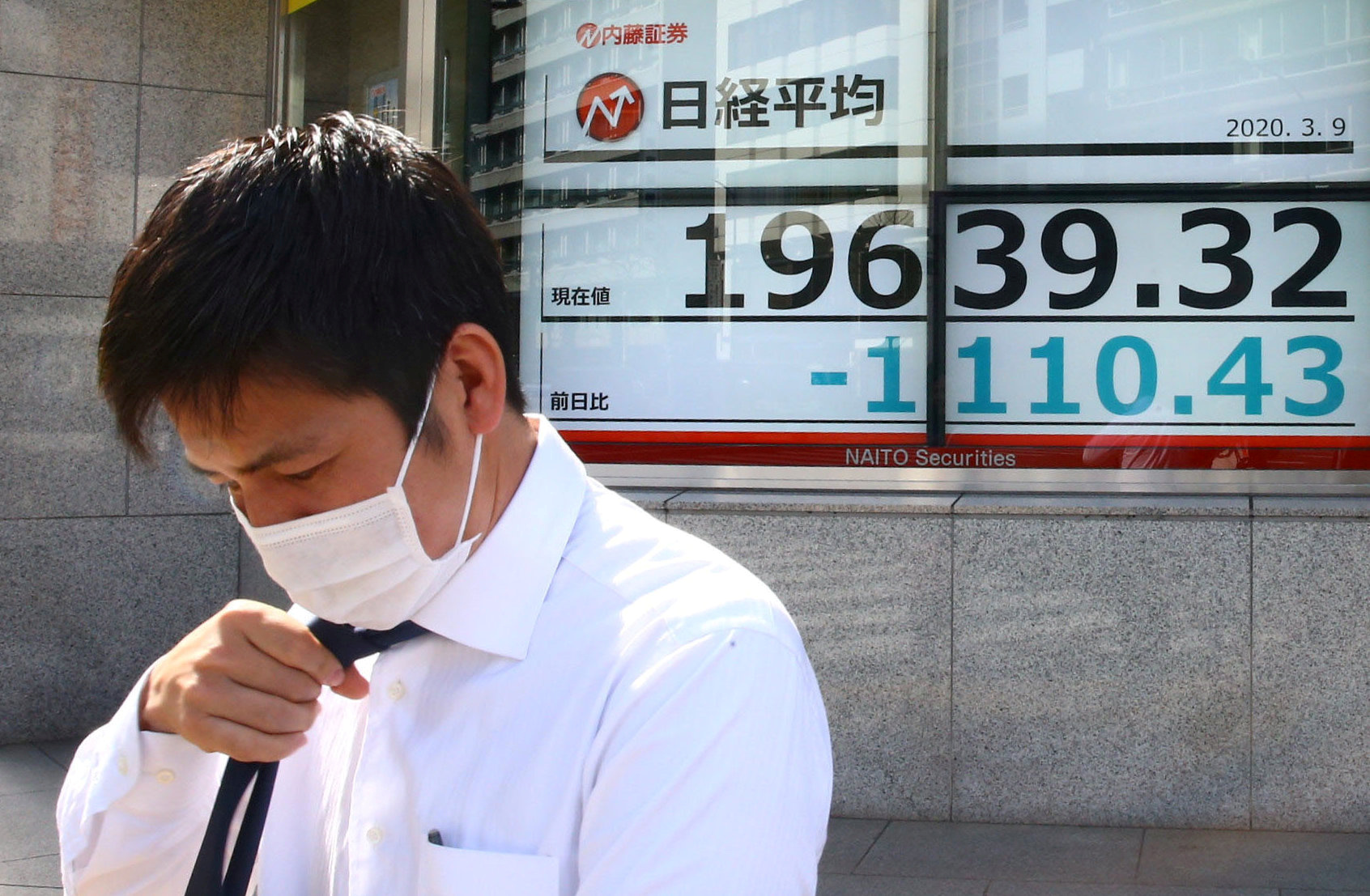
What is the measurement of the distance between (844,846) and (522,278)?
8.18 ft

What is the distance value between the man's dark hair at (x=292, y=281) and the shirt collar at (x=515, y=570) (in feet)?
0.46

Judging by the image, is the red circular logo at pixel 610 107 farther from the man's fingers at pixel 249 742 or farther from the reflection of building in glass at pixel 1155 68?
the man's fingers at pixel 249 742

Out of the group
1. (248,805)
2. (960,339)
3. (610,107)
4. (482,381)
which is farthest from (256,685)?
(610,107)

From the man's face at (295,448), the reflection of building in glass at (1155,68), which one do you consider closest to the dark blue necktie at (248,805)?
the man's face at (295,448)

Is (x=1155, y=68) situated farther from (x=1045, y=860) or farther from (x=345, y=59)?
(x=345, y=59)

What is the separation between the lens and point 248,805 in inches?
56.2

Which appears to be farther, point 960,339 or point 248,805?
point 960,339

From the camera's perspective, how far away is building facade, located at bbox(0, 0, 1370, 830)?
4949 millimetres

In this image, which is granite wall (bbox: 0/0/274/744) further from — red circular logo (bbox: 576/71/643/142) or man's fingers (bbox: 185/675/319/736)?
man's fingers (bbox: 185/675/319/736)

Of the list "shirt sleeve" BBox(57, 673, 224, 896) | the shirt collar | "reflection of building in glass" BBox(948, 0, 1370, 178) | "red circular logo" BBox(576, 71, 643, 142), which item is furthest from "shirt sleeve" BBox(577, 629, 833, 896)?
"red circular logo" BBox(576, 71, 643, 142)

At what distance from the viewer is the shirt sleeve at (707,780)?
3.81ft

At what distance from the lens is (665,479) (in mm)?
5504

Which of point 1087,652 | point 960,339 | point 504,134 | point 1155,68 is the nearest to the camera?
point 1087,652

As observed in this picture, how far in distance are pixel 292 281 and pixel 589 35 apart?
467 centimetres
